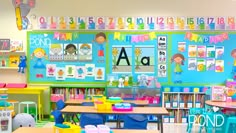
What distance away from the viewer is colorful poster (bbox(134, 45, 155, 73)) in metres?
8.23

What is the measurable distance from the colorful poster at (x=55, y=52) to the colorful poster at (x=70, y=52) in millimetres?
122

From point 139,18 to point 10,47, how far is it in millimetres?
3235

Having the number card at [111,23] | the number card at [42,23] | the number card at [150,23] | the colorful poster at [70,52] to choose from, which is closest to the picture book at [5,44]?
the number card at [42,23]

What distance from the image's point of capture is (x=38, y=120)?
8062mm

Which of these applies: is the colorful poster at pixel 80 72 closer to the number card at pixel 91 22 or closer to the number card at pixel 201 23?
the number card at pixel 91 22

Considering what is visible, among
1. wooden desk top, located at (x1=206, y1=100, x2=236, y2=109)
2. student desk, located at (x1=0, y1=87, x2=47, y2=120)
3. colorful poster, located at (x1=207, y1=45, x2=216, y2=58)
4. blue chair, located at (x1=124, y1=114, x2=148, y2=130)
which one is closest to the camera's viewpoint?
blue chair, located at (x1=124, y1=114, x2=148, y2=130)

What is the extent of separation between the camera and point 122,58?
27.1 ft

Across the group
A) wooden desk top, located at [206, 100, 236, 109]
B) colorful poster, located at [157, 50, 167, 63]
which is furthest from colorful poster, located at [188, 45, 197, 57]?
A: wooden desk top, located at [206, 100, 236, 109]

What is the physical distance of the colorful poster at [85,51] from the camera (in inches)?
326

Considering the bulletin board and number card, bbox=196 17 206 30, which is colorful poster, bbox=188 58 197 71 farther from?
number card, bbox=196 17 206 30

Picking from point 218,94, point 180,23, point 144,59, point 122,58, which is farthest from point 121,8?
point 218,94

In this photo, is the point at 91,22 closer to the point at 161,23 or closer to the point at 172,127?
the point at 161,23

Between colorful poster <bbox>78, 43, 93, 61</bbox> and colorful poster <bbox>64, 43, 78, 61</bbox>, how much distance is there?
0.40ft

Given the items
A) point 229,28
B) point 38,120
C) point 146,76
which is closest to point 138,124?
point 146,76
